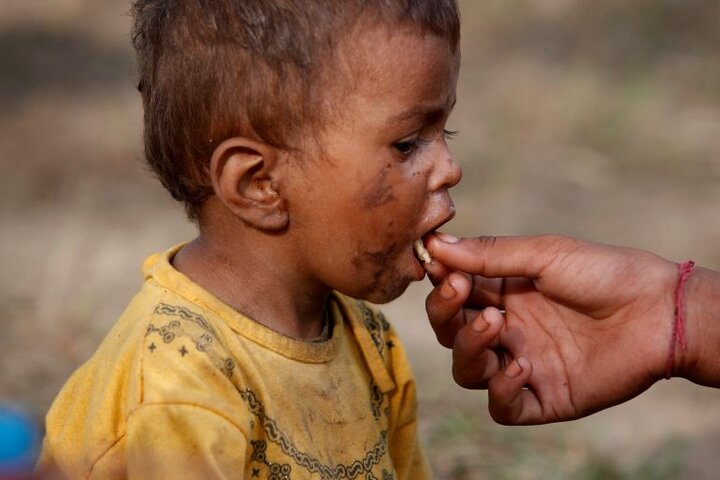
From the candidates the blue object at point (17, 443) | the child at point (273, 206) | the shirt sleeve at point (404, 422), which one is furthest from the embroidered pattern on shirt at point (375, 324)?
the blue object at point (17, 443)

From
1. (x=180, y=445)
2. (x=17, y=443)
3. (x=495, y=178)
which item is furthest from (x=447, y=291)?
(x=495, y=178)

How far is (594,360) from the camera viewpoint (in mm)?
3328

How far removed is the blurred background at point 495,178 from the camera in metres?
5.31

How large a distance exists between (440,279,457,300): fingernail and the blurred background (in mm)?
2000

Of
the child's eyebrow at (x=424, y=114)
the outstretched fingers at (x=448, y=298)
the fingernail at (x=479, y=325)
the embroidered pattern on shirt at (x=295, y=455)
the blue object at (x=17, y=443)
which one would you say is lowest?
the blue object at (x=17, y=443)

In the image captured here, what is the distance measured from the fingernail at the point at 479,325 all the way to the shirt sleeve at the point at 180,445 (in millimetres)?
726

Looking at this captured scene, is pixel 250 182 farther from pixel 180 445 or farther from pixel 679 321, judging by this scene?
pixel 679 321

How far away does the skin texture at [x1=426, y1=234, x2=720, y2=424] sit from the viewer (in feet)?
10.3

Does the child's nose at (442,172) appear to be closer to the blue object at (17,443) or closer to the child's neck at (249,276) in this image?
the child's neck at (249,276)

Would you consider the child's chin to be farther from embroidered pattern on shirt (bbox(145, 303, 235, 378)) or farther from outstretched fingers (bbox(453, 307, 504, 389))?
embroidered pattern on shirt (bbox(145, 303, 235, 378))

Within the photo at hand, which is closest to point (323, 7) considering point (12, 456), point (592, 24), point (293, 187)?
point (293, 187)

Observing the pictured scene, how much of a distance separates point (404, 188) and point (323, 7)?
448mm

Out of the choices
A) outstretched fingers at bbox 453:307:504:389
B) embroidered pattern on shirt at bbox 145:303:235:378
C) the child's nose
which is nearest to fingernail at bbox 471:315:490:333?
outstretched fingers at bbox 453:307:504:389

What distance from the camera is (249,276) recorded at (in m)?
3.00
